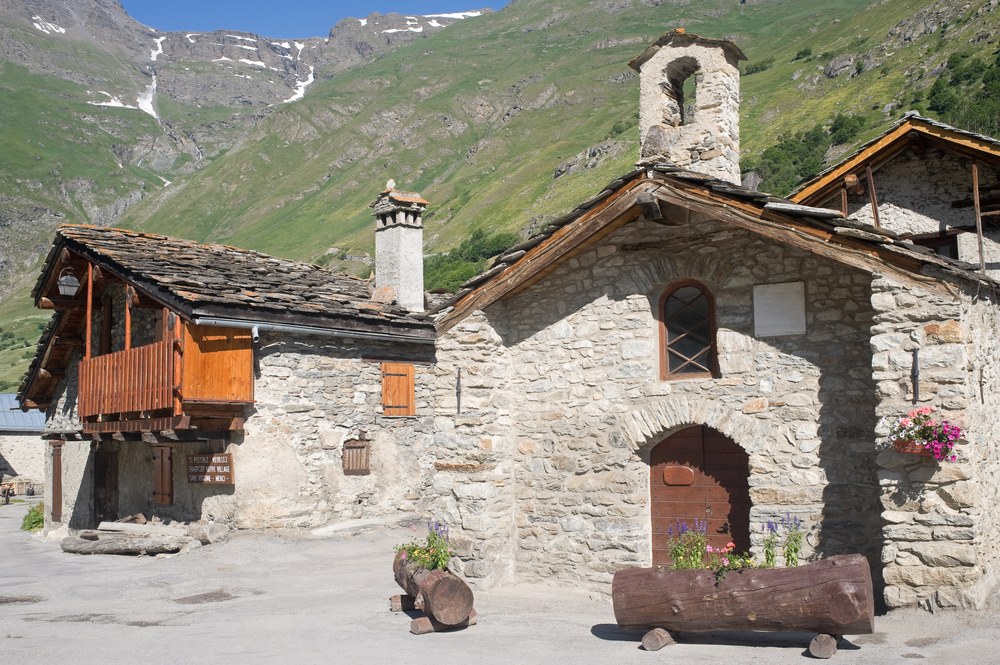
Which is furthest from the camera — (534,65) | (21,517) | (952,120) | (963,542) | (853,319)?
(534,65)

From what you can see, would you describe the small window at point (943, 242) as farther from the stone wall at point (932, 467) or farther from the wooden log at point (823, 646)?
the wooden log at point (823, 646)

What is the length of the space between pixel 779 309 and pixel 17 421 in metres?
36.8

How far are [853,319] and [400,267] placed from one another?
11.6 m

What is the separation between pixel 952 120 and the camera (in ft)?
138

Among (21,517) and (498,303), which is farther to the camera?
(21,517)

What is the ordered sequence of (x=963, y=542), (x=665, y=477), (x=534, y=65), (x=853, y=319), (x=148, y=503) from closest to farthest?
(x=963, y=542) → (x=853, y=319) → (x=665, y=477) → (x=148, y=503) → (x=534, y=65)

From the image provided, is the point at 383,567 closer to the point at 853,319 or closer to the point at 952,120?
the point at 853,319

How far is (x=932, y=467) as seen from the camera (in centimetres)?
823

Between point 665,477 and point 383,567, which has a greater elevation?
point 665,477

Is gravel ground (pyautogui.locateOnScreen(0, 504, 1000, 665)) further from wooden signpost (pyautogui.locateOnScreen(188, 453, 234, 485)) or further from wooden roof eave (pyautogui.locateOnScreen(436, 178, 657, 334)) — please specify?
wooden roof eave (pyautogui.locateOnScreen(436, 178, 657, 334))

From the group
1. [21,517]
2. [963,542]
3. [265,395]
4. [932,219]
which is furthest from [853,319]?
[21,517]

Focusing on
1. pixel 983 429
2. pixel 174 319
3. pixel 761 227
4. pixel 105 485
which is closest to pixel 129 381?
pixel 174 319

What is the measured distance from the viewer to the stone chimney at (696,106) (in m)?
11.6

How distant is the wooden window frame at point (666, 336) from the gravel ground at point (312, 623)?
8.89ft
